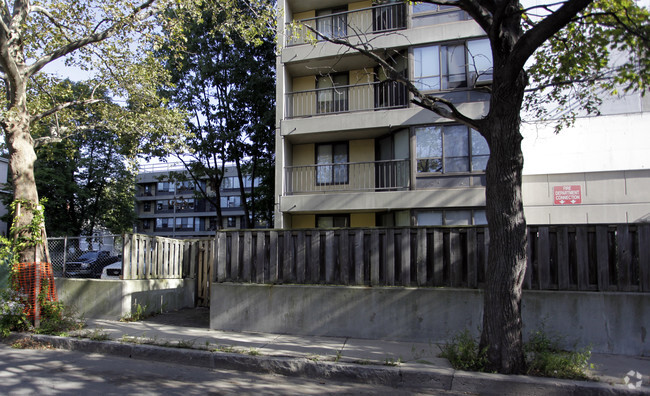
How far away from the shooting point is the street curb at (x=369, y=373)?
485 cm

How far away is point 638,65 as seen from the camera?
263 inches

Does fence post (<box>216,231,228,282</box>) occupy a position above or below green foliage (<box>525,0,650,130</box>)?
below

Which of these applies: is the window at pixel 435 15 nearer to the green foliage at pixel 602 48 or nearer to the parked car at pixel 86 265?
the green foliage at pixel 602 48

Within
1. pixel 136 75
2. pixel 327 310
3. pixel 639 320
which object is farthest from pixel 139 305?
pixel 639 320

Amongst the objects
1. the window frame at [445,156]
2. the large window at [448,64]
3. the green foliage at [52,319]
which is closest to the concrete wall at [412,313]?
the green foliage at [52,319]

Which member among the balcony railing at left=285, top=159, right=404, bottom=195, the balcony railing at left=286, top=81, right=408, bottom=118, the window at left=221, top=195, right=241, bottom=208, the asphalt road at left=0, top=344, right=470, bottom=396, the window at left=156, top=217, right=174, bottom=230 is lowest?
the asphalt road at left=0, top=344, right=470, bottom=396

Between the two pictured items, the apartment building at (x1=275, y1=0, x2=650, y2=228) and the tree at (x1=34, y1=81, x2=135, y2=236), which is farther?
the tree at (x1=34, y1=81, x2=135, y2=236)

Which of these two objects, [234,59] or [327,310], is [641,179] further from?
[234,59]

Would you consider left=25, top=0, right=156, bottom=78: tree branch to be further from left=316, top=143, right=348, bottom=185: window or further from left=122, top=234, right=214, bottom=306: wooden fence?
left=316, top=143, right=348, bottom=185: window

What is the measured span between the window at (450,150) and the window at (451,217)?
1417 millimetres

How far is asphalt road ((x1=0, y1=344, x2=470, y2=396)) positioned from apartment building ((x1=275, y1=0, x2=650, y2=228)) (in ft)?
26.9

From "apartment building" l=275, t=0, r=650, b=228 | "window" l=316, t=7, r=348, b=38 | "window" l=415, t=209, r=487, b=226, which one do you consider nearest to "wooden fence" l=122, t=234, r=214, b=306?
"apartment building" l=275, t=0, r=650, b=228

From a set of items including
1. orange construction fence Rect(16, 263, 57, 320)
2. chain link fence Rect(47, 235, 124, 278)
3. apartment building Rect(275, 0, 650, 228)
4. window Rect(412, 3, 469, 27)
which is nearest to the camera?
orange construction fence Rect(16, 263, 57, 320)

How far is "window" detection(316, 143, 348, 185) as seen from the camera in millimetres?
16380
